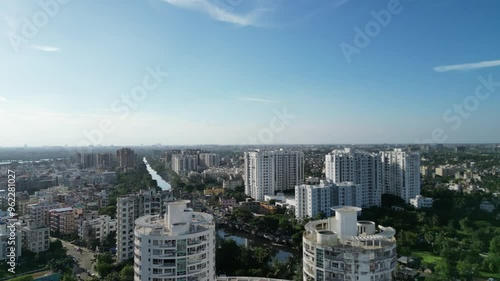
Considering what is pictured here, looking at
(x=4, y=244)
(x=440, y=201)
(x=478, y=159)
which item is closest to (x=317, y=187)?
(x=440, y=201)

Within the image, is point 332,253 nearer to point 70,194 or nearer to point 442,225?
point 442,225

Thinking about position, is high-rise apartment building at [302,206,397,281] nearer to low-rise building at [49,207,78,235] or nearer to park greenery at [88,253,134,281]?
park greenery at [88,253,134,281]

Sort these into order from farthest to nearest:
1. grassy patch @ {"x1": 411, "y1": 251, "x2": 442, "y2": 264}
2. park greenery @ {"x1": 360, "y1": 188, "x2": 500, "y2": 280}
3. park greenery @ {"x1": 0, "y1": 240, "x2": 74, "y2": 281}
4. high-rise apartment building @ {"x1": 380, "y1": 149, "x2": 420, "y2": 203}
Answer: high-rise apartment building @ {"x1": 380, "y1": 149, "x2": 420, "y2": 203} < grassy patch @ {"x1": 411, "y1": 251, "x2": 442, "y2": 264} < park greenery @ {"x1": 0, "y1": 240, "x2": 74, "y2": 281} < park greenery @ {"x1": 360, "y1": 188, "x2": 500, "y2": 280}

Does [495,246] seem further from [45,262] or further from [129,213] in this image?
[45,262]

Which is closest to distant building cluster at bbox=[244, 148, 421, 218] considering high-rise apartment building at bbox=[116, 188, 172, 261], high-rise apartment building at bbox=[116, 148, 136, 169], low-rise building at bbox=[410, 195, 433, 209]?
low-rise building at bbox=[410, 195, 433, 209]

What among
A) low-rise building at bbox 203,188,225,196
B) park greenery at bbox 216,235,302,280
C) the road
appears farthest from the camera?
low-rise building at bbox 203,188,225,196

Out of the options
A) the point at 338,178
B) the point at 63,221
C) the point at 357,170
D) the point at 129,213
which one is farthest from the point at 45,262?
the point at 357,170
